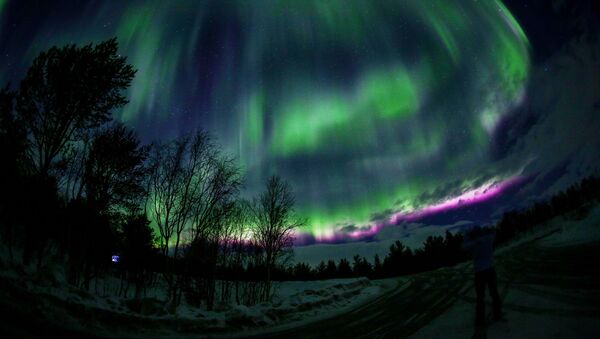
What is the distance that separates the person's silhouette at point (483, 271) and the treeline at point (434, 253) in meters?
86.2

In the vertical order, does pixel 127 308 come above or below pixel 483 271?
below

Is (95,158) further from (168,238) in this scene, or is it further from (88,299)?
(88,299)

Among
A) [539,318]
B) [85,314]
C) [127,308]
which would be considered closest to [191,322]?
[127,308]

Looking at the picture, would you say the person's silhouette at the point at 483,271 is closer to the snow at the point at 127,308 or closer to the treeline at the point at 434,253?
the snow at the point at 127,308

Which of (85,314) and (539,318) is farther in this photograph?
(85,314)

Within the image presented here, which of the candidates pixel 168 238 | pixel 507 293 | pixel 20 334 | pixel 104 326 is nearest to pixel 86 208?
pixel 168 238

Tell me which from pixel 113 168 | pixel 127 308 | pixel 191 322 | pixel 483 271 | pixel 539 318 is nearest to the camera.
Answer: pixel 539 318

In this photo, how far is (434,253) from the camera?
9250cm

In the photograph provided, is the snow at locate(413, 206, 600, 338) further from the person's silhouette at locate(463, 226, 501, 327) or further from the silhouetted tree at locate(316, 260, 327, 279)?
the silhouetted tree at locate(316, 260, 327, 279)

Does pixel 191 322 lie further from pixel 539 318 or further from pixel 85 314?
pixel 539 318

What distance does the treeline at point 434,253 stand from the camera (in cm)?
8900

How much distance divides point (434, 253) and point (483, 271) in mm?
101641

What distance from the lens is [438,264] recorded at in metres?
87.6

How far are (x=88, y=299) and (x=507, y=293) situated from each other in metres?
12.3
